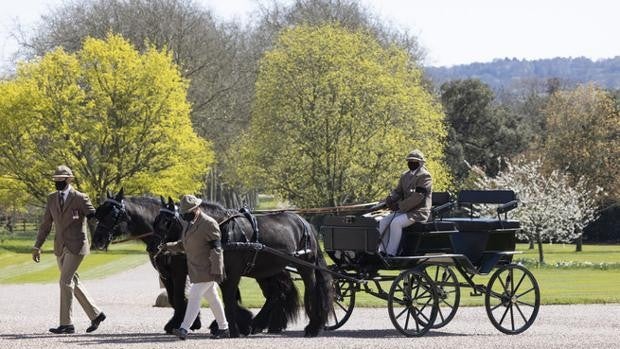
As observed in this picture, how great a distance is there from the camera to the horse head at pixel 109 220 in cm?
1653

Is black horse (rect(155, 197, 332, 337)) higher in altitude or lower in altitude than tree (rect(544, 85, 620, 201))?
higher

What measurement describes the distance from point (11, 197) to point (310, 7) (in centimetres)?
2621

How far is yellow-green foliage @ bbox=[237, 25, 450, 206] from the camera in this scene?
55.1 m

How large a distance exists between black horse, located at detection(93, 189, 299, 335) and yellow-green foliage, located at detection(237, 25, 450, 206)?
37.1 meters

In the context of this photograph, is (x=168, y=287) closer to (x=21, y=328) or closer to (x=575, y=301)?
(x=21, y=328)

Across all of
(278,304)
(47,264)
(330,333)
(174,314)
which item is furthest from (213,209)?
(47,264)

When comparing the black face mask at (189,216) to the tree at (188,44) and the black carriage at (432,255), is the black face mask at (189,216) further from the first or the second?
the tree at (188,44)

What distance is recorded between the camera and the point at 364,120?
55812mm

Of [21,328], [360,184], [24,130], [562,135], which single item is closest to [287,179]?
[360,184]

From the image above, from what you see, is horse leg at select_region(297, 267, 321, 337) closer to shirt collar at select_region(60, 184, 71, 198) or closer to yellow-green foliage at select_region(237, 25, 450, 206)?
shirt collar at select_region(60, 184, 71, 198)

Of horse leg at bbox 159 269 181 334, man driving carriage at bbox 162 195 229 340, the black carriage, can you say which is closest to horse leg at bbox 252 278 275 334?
the black carriage

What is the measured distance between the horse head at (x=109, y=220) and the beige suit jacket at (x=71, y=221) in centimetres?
34

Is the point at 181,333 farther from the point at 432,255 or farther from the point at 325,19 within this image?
the point at 325,19

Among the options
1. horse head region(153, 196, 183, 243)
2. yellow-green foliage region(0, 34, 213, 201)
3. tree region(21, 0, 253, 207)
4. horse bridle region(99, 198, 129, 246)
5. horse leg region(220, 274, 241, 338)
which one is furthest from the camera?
tree region(21, 0, 253, 207)
